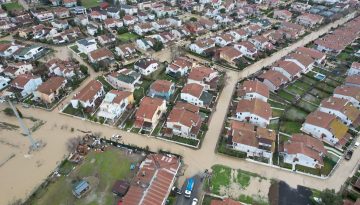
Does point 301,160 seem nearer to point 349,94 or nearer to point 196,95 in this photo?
point 196,95

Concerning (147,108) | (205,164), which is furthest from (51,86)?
(205,164)

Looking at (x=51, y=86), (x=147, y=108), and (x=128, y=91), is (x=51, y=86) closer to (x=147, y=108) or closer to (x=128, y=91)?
(x=128, y=91)

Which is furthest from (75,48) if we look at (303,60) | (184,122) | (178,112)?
(303,60)

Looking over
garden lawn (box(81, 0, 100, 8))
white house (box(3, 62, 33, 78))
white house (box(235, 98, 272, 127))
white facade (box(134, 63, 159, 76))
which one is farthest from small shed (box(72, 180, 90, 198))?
→ garden lawn (box(81, 0, 100, 8))

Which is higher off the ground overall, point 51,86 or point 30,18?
point 30,18

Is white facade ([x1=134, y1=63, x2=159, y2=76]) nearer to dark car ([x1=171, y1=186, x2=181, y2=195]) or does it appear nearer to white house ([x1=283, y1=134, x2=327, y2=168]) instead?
dark car ([x1=171, y1=186, x2=181, y2=195])

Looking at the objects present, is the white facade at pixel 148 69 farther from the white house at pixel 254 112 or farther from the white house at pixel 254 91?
the white house at pixel 254 112

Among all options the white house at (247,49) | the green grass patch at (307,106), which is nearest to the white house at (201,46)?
the white house at (247,49)
